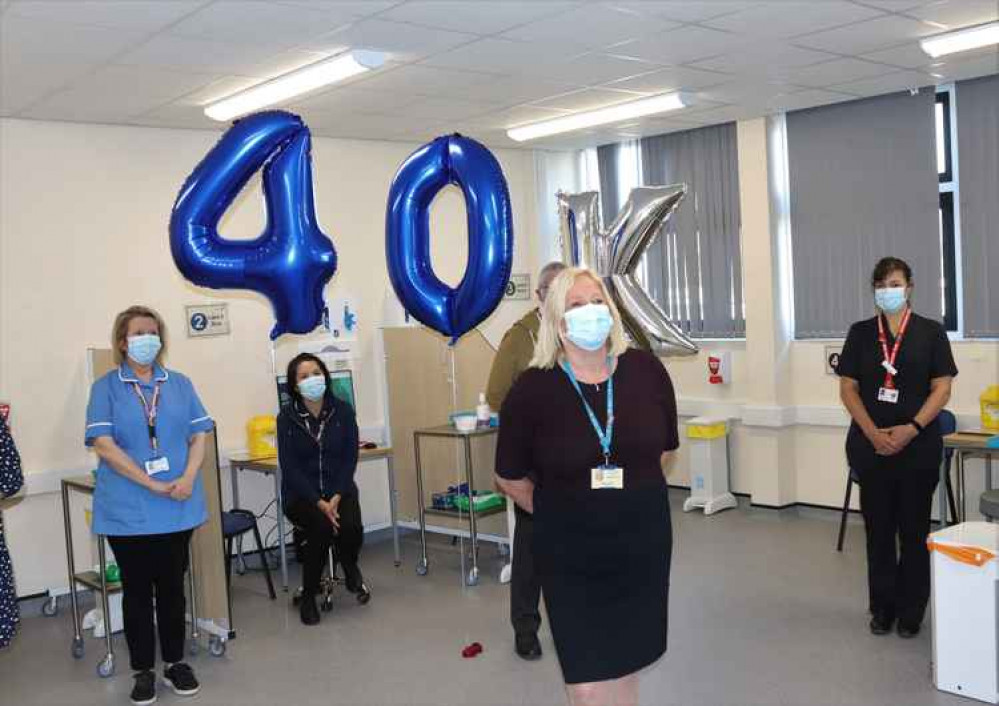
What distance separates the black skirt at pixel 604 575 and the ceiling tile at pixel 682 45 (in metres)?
2.51

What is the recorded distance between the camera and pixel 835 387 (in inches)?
257

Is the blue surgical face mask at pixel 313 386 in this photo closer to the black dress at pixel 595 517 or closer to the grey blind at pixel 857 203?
the black dress at pixel 595 517

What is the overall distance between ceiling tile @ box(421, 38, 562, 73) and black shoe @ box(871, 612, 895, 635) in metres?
2.78

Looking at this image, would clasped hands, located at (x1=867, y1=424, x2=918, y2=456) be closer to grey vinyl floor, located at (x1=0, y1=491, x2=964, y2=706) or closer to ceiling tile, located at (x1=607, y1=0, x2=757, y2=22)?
grey vinyl floor, located at (x1=0, y1=491, x2=964, y2=706)

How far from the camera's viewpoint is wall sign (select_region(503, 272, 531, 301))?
25.3 feet

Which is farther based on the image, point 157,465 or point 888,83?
point 888,83

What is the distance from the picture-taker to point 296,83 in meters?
4.88

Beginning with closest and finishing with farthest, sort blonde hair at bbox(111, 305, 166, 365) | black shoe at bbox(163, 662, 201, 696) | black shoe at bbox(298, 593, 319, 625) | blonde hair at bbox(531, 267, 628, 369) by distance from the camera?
blonde hair at bbox(531, 267, 628, 369)
blonde hair at bbox(111, 305, 166, 365)
black shoe at bbox(163, 662, 201, 696)
black shoe at bbox(298, 593, 319, 625)

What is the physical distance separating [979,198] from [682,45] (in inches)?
88.8

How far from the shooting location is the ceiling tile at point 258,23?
3.75 m

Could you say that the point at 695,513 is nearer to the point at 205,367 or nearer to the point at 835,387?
the point at 835,387

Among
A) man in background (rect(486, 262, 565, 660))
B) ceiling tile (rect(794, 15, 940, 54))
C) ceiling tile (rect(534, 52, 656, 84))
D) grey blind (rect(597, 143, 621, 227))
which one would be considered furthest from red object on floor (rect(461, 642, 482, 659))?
grey blind (rect(597, 143, 621, 227))

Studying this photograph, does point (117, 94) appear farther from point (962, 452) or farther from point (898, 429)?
point (962, 452)

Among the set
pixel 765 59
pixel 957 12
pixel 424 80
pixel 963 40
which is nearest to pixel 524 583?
pixel 424 80
